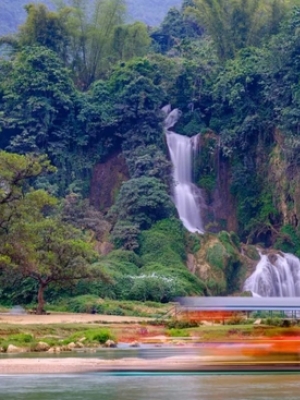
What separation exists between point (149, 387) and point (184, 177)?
1678 inches

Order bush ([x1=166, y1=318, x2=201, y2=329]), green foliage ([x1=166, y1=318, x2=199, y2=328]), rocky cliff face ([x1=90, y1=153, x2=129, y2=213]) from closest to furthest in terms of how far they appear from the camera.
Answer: bush ([x1=166, y1=318, x2=201, y2=329])
green foliage ([x1=166, y1=318, x2=199, y2=328])
rocky cliff face ([x1=90, y1=153, x2=129, y2=213])

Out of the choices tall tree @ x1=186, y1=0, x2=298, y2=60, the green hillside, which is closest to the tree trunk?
tall tree @ x1=186, y1=0, x2=298, y2=60

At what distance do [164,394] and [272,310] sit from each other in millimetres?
14429

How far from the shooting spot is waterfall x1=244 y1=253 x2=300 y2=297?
6222 centimetres

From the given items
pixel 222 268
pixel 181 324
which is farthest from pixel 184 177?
pixel 181 324

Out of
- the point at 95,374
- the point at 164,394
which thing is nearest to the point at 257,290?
the point at 95,374

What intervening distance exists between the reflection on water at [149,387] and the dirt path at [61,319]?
50.1 ft

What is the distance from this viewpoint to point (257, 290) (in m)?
62.7

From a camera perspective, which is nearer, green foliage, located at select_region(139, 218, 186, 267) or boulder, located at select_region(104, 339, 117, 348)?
boulder, located at select_region(104, 339, 117, 348)

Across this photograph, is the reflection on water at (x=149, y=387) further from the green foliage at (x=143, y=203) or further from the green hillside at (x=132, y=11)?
the green hillside at (x=132, y=11)

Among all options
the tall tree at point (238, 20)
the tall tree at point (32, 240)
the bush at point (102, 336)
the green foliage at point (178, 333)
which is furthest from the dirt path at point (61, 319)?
the tall tree at point (238, 20)

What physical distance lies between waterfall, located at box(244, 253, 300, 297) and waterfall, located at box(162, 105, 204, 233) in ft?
22.1

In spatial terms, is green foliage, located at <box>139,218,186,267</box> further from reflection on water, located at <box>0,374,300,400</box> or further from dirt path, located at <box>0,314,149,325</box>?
reflection on water, located at <box>0,374,300,400</box>

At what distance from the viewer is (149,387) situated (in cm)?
3088
